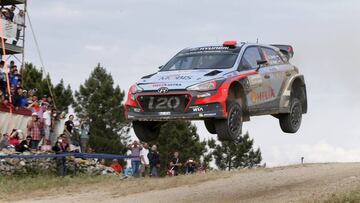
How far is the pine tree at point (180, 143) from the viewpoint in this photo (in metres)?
45.5

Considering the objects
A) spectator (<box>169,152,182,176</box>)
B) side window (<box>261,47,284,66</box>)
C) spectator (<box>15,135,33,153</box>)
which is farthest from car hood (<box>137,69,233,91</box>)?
spectator (<box>169,152,182,176</box>)

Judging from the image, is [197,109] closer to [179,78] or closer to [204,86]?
[204,86]

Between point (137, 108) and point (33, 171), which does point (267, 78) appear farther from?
point (33, 171)

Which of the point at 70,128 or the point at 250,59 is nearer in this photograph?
the point at 250,59

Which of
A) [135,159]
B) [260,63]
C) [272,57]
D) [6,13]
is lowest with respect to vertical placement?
[135,159]

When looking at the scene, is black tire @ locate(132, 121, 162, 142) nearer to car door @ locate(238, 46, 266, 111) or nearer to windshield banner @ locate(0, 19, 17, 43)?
car door @ locate(238, 46, 266, 111)

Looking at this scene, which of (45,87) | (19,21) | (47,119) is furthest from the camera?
(45,87)

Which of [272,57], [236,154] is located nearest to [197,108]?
[272,57]

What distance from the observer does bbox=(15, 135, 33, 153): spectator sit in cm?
2112

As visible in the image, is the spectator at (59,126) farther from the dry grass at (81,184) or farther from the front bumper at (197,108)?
the front bumper at (197,108)

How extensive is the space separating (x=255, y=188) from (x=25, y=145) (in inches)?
281

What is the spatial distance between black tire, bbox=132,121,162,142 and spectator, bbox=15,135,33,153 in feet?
30.9

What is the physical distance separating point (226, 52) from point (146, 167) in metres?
12.1

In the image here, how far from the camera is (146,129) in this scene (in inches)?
488
